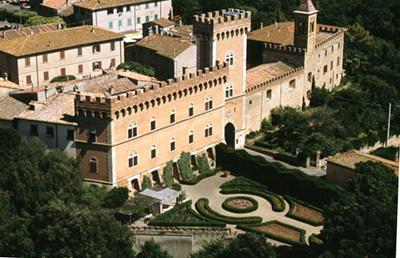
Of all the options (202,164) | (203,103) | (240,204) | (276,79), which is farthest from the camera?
(276,79)

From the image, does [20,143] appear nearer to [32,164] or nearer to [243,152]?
[32,164]

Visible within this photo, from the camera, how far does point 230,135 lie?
174 ft

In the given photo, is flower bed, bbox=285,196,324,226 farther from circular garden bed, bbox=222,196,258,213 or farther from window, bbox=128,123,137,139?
window, bbox=128,123,137,139

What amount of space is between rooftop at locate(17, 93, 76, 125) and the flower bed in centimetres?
1229

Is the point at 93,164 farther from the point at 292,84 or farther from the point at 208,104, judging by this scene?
the point at 292,84

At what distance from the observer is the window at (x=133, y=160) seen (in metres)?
45.1

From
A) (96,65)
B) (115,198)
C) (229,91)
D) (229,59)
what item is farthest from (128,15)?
(115,198)

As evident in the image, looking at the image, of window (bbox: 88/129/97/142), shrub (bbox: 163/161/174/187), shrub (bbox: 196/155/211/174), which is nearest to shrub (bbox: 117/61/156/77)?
shrub (bbox: 196/155/211/174)

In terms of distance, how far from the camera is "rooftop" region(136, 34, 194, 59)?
6066 cm

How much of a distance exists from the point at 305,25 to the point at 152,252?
25.7m

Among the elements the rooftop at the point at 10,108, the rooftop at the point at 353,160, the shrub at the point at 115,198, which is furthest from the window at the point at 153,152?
the rooftop at the point at 353,160

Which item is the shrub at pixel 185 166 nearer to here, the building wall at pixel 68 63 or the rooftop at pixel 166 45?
the rooftop at pixel 166 45

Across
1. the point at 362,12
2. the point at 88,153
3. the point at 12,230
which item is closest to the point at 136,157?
the point at 88,153

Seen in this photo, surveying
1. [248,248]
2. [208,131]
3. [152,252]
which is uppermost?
[208,131]
